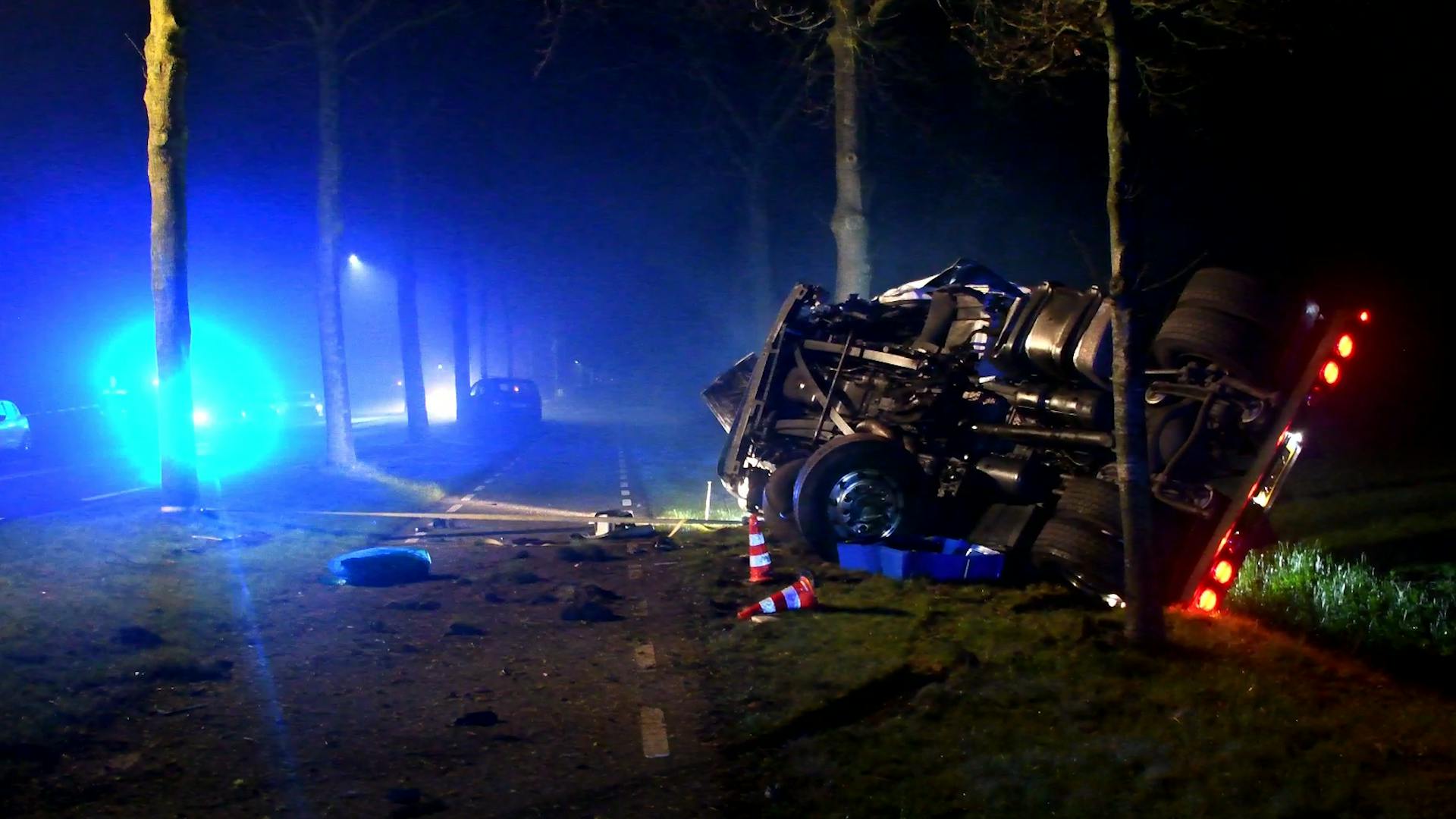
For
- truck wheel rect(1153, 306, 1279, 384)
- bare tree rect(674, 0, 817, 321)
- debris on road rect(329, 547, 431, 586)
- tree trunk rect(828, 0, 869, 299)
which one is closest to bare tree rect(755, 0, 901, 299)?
tree trunk rect(828, 0, 869, 299)

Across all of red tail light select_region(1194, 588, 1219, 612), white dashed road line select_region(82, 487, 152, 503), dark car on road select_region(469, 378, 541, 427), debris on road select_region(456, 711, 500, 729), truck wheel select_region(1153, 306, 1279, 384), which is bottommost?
debris on road select_region(456, 711, 500, 729)

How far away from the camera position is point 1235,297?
8.51 m

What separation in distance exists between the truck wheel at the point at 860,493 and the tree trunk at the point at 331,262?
550 inches

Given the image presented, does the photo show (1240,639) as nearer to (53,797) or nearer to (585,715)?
(585,715)

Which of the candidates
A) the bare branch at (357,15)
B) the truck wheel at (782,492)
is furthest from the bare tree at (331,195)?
the truck wheel at (782,492)

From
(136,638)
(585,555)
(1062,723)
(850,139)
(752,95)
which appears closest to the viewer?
(1062,723)

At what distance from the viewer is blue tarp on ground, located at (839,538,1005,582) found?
30.9 feet

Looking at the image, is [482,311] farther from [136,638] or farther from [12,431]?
[136,638]

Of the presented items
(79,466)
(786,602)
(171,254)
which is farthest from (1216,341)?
(79,466)

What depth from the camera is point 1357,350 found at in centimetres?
816

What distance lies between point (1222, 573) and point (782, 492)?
Answer: 486cm

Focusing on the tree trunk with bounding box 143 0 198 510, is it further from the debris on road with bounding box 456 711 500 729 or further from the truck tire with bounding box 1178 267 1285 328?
the truck tire with bounding box 1178 267 1285 328

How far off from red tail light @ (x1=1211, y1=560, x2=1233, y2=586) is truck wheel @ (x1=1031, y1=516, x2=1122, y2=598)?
62 centimetres

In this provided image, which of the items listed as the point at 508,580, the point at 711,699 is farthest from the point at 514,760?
the point at 508,580
